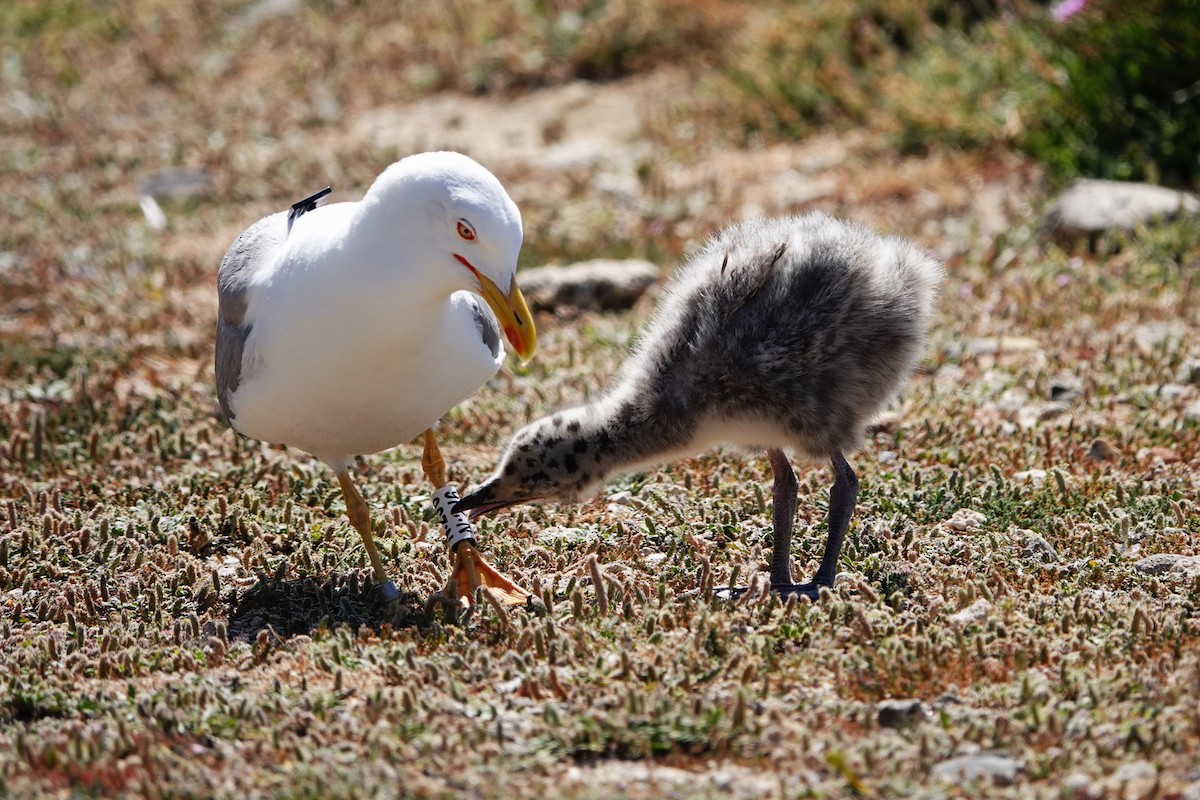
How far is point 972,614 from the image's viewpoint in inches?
221

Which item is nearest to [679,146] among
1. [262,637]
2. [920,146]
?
[920,146]

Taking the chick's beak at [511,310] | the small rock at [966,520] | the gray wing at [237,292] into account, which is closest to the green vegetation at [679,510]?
the small rock at [966,520]

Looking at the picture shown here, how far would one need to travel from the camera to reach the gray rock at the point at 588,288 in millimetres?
10391

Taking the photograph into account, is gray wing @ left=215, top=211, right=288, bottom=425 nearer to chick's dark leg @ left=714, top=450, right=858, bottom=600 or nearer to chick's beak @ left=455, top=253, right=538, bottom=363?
chick's beak @ left=455, top=253, right=538, bottom=363

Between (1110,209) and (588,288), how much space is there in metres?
3.75

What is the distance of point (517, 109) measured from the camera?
619 inches

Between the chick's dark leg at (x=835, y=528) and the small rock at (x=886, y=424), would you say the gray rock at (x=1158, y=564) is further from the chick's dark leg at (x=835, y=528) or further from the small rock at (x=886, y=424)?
the small rock at (x=886, y=424)

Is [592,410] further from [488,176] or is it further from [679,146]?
[679,146]

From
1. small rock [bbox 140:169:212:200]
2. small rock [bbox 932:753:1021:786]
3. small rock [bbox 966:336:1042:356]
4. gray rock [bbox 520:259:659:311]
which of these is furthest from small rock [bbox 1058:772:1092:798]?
small rock [bbox 140:169:212:200]

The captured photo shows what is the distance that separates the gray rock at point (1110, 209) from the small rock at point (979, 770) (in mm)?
6756

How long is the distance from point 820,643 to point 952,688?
52 centimetres

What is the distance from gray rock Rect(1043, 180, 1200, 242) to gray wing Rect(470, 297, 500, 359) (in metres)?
5.37

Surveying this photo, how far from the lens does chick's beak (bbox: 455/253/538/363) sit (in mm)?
5551

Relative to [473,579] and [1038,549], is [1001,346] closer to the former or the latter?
[1038,549]
